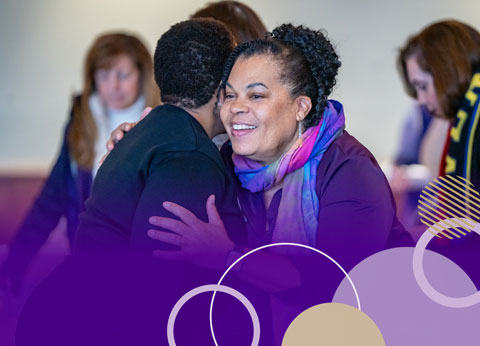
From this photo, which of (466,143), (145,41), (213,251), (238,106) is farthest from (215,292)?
(145,41)

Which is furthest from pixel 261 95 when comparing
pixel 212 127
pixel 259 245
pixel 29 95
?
pixel 29 95

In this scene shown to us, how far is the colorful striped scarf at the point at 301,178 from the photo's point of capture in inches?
67.6

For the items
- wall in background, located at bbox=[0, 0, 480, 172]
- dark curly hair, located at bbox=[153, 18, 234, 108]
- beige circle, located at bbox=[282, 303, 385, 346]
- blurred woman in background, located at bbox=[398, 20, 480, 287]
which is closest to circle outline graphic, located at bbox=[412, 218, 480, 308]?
blurred woman in background, located at bbox=[398, 20, 480, 287]

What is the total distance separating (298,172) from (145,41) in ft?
10.3

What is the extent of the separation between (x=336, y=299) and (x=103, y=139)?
142 centimetres

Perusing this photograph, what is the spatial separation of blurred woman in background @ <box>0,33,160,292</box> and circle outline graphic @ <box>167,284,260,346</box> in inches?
41.6

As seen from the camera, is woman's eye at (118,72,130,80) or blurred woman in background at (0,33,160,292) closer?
blurred woman in background at (0,33,160,292)

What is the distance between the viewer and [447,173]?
89.2 inches

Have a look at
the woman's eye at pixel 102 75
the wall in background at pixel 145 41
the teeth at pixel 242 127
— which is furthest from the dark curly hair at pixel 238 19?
the wall in background at pixel 145 41

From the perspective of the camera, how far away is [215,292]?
1599mm

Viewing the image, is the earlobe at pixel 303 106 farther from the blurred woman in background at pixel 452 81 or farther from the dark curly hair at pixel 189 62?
the blurred woman in background at pixel 452 81

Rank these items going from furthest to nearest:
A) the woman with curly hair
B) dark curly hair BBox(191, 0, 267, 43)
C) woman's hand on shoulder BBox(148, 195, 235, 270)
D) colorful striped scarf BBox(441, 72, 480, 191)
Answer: colorful striped scarf BBox(441, 72, 480, 191), dark curly hair BBox(191, 0, 267, 43), the woman with curly hair, woman's hand on shoulder BBox(148, 195, 235, 270)

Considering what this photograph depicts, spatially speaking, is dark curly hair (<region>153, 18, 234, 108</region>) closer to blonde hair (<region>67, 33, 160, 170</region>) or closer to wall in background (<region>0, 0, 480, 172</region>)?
blonde hair (<region>67, 33, 160, 170</region>)

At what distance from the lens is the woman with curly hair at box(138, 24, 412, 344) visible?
1638 millimetres
